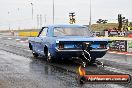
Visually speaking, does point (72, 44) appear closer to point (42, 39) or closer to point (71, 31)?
point (71, 31)

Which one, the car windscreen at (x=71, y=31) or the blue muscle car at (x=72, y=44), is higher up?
the car windscreen at (x=71, y=31)

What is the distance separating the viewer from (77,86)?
28.9ft

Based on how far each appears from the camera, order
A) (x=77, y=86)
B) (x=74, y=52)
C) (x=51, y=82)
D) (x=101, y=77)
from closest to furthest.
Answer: (x=101, y=77)
(x=77, y=86)
(x=51, y=82)
(x=74, y=52)

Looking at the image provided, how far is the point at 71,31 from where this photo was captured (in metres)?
14.7

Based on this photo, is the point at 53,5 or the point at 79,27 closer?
the point at 79,27

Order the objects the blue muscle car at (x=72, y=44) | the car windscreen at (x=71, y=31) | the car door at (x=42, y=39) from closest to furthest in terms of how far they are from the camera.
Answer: the blue muscle car at (x=72, y=44) → the car windscreen at (x=71, y=31) → the car door at (x=42, y=39)

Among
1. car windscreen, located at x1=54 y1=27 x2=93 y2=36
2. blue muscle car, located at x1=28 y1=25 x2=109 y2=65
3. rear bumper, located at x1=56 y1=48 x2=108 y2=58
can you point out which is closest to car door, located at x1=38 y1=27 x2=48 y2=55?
blue muscle car, located at x1=28 y1=25 x2=109 y2=65

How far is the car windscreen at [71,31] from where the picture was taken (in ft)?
47.8

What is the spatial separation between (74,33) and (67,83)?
17.8 ft

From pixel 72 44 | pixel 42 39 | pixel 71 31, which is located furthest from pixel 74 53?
pixel 42 39

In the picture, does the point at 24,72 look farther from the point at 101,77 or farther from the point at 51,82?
the point at 101,77

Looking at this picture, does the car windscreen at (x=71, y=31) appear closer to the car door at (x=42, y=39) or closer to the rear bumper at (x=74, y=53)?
the car door at (x=42, y=39)

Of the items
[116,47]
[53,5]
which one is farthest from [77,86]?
[53,5]

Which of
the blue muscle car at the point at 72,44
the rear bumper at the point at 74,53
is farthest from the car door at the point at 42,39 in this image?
the rear bumper at the point at 74,53
